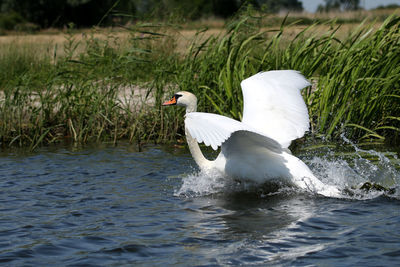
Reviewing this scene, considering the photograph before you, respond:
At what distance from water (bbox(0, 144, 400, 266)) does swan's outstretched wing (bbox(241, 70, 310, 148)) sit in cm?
59

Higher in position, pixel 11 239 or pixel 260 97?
pixel 260 97

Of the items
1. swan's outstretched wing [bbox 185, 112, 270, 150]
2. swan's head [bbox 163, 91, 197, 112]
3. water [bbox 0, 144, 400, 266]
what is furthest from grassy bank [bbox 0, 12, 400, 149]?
swan's outstretched wing [bbox 185, 112, 270, 150]

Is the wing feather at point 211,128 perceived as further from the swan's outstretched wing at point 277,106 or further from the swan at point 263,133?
the swan's outstretched wing at point 277,106

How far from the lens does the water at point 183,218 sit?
4.07m

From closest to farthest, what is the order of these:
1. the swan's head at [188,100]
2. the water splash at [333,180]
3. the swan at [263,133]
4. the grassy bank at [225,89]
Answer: the swan at [263,133] → the water splash at [333,180] → the swan's head at [188,100] → the grassy bank at [225,89]

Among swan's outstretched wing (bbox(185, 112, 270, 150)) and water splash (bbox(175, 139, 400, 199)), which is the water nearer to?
water splash (bbox(175, 139, 400, 199))

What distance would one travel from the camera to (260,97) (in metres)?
6.18

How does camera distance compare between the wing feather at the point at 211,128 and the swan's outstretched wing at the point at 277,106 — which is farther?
the swan's outstretched wing at the point at 277,106

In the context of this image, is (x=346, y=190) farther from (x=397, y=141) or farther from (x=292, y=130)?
(x=397, y=141)

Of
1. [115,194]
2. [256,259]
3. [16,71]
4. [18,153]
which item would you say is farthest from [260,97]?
[16,71]

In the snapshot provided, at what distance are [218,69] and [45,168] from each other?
8.89ft

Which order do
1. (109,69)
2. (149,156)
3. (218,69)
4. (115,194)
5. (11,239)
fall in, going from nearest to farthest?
(11,239) → (115,194) → (149,156) → (218,69) → (109,69)

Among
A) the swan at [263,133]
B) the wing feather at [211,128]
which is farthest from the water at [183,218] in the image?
the wing feather at [211,128]

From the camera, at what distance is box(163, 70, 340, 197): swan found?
4.77 m
